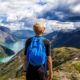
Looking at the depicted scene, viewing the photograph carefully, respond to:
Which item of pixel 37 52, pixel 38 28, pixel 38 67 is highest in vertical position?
pixel 38 28

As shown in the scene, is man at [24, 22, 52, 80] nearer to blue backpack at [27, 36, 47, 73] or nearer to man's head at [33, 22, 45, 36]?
man's head at [33, 22, 45, 36]

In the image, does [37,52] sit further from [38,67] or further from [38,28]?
[38,28]

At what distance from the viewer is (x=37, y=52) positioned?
15930 millimetres

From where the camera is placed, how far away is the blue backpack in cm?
1594

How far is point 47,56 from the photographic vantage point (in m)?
16.0

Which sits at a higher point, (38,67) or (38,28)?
(38,28)

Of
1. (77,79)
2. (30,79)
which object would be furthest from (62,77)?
(30,79)

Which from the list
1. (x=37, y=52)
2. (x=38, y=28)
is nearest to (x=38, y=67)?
(x=37, y=52)

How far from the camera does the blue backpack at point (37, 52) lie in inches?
627

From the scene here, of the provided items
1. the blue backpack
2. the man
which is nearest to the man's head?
the man

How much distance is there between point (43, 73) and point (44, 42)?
1.78 m

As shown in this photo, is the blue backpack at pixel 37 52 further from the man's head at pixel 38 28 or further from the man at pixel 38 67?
the man's head at pixel 38 28

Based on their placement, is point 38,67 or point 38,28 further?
point 38,67

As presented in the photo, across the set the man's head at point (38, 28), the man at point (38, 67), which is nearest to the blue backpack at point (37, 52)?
the man at point (38, 67)
